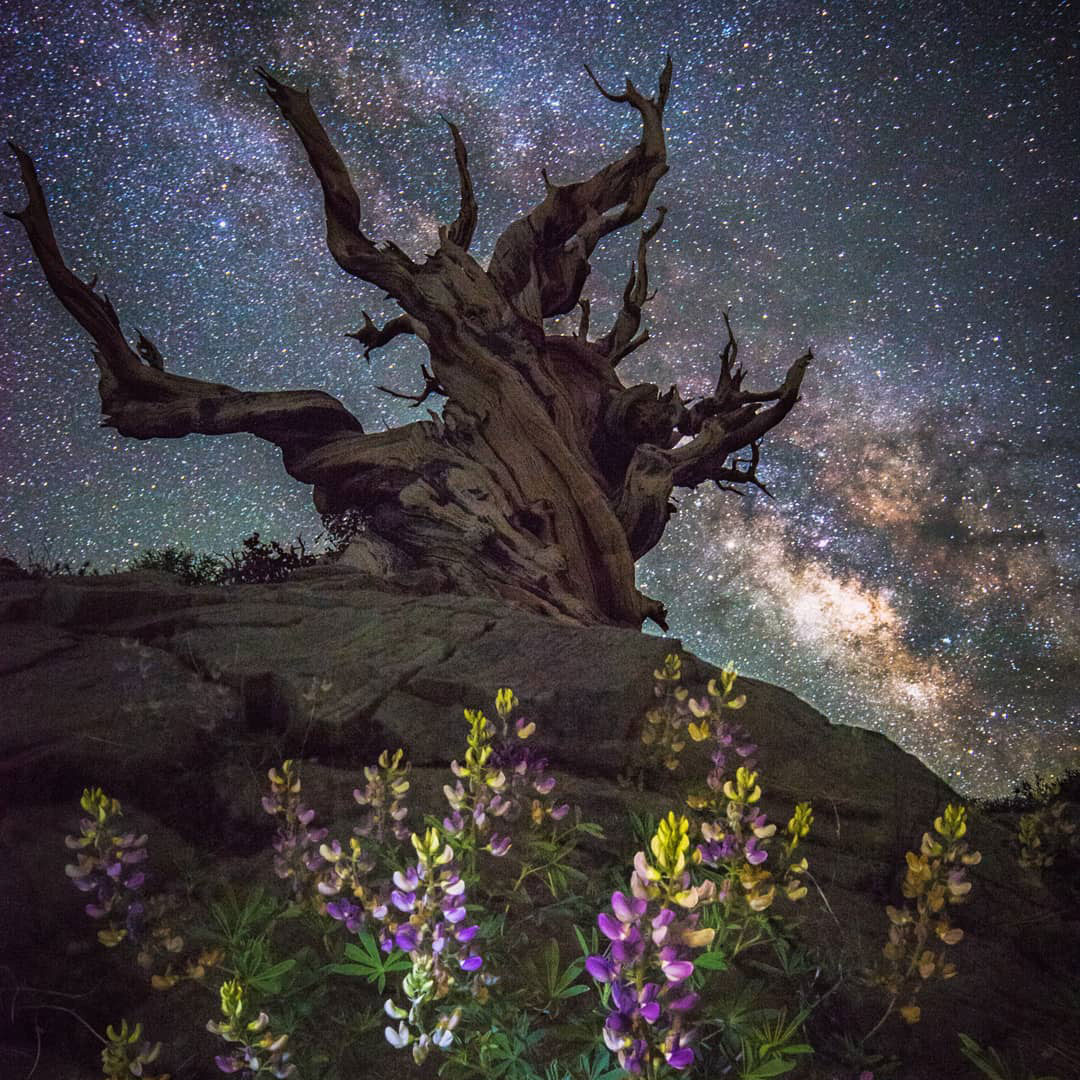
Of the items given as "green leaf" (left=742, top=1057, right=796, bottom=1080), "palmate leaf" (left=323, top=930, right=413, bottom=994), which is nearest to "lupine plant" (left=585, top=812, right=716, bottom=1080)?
"green leaf" (left=742, top=1057, right=796, bottom=1080)

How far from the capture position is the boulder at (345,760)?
264cm

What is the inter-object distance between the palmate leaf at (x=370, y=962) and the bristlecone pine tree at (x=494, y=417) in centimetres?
603

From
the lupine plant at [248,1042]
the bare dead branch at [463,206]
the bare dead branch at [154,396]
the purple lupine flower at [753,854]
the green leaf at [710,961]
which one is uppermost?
the bare dead branch at [463,206]

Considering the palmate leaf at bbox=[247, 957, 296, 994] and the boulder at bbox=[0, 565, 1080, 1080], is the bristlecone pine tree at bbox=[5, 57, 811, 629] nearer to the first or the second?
the boulder at bbox=[0, 565, 1080, 1080]

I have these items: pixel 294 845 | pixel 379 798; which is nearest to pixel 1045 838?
pixel 379 798

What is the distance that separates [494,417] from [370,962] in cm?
861

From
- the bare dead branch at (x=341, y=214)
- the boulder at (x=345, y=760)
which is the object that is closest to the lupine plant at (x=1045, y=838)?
the boulder at (x=345, y=760)

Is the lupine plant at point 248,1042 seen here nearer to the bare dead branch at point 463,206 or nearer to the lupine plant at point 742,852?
the lupine plant at point 742,852

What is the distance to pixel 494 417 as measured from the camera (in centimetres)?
1033

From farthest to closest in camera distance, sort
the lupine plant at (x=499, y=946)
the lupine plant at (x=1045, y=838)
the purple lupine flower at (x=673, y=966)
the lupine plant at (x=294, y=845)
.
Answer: the lupine plant at (x=1045, y=838)
the lupine plant at (x=294, y=845)
the lupine plant at (x=499, y=946)
the purple lupine flower at (x=673, y=966)

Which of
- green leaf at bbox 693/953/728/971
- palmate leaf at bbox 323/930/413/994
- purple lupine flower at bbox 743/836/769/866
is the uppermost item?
purple lupine flower at bbox 743/836/769/866

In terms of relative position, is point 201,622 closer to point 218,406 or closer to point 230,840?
point 230,840

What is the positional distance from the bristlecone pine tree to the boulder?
2.97 metres

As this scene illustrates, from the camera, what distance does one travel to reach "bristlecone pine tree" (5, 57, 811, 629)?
30.5ft
